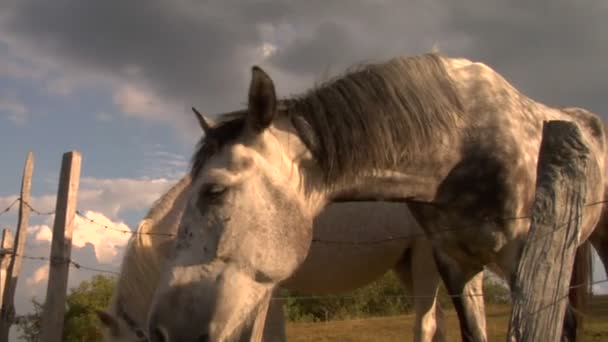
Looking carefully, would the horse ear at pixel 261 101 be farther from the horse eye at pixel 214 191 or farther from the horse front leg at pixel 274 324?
the horse front leg at pixel 274 324

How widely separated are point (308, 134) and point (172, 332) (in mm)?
1283

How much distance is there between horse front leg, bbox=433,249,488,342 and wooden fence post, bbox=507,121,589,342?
1772 millimetres

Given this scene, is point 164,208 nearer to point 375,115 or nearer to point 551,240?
point 375,115

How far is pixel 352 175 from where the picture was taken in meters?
3.54

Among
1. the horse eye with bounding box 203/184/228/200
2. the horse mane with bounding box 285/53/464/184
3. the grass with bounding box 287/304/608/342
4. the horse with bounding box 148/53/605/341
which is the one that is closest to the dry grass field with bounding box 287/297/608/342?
the grass with bounding box 287/304/608/342

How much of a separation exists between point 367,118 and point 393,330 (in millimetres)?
16605

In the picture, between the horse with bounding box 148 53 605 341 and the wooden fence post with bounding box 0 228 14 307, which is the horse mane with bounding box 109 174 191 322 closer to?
the wooden fence post with bounding box 0 228 14 307

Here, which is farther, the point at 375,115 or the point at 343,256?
the point at 343,256

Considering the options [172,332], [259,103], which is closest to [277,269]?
[172,332]

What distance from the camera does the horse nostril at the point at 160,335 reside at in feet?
9.48

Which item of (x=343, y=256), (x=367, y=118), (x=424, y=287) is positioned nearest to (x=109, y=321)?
(x=343, y=256)

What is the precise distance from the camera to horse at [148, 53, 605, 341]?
3014 mm

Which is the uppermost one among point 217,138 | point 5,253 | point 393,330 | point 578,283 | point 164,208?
point 217,138

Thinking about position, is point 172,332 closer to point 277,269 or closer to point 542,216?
point 277,269
